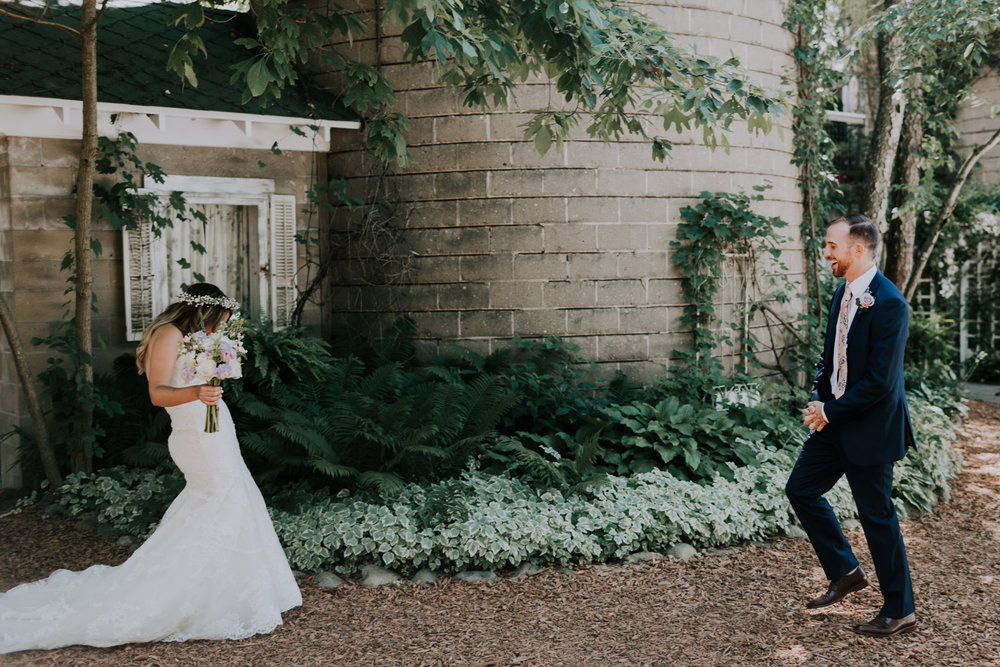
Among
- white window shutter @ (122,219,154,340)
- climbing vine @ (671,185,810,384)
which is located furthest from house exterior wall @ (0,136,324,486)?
climbing vine @ (671,185,810,384)

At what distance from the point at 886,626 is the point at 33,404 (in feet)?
20.6

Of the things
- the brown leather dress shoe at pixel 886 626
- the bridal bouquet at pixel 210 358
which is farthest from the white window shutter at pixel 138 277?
the brown leather dress shoe at pixel 886 626

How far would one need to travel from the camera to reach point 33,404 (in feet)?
22.9

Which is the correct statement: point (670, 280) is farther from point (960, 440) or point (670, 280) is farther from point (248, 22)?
point (248, 22)

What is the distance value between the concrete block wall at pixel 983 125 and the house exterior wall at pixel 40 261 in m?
13.6

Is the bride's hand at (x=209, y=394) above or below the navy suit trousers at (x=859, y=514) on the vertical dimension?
above

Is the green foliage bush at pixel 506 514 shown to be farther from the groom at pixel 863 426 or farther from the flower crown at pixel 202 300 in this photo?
the flower crown at pixel 202 300

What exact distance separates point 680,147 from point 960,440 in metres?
4.81

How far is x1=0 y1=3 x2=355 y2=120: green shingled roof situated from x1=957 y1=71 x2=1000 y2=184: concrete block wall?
1182 centimetres

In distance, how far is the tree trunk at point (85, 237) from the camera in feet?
20.6

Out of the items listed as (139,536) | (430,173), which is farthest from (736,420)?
(139,536)

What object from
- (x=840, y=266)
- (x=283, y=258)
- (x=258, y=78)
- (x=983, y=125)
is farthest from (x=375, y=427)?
(x=983, y=125)

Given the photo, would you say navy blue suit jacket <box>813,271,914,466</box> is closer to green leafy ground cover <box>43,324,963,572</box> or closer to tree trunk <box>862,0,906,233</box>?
green leafy ground cover <box>43,324,963,572</box>

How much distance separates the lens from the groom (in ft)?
14.8
